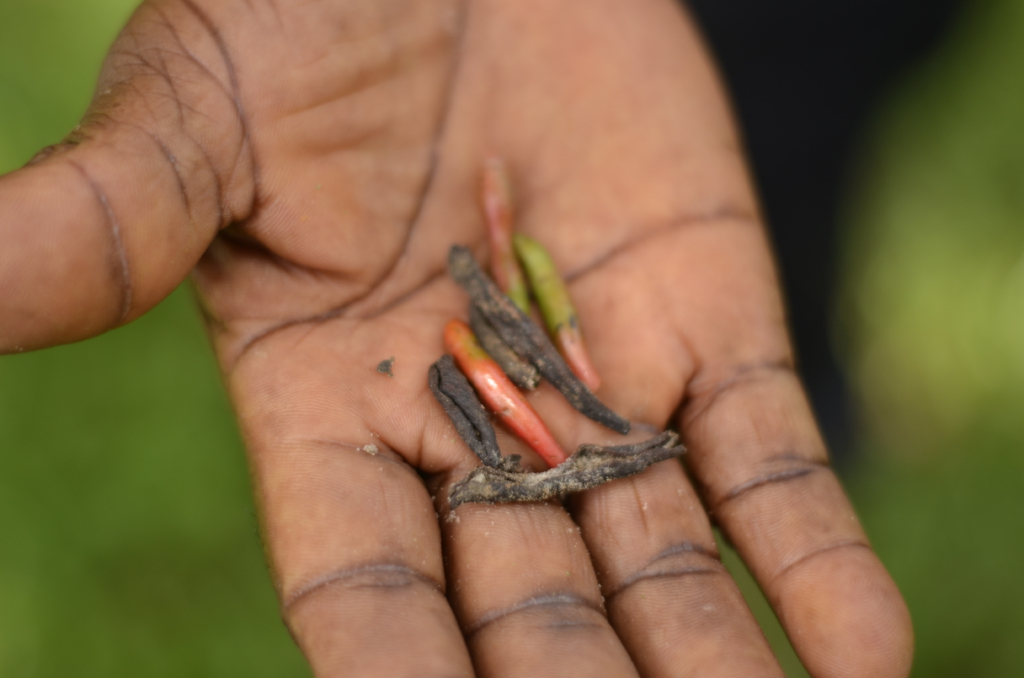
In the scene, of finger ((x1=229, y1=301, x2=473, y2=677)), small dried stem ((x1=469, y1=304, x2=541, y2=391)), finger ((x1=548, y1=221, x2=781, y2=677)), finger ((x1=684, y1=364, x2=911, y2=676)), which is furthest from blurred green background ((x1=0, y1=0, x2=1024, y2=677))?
small dried stem ((x1=469, y1=304, x2=541, y2=391))

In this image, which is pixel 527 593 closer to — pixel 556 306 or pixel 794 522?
A: pixel 794 522

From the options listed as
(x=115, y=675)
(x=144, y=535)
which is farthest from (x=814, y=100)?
(x=115, y=675)

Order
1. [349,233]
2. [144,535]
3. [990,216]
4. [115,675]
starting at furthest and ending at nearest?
[990,216]
[144,535]
[115,675]
[349,233]

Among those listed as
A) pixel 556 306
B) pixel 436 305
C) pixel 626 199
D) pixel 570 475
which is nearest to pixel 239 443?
pixel 436 305

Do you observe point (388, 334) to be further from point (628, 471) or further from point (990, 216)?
point (990, 216)

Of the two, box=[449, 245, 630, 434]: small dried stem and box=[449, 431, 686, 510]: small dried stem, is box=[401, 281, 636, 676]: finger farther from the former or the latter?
box=[449, 245, 630, 434]: small dried stem

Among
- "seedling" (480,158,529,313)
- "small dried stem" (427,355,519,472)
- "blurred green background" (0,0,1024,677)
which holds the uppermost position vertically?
"seedling" (480,158,529,313)
